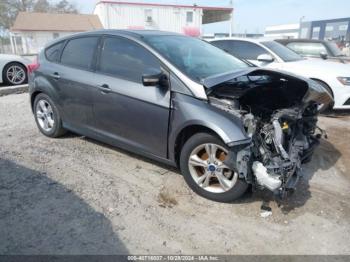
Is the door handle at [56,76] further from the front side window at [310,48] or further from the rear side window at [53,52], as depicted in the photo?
the front side window at [310,48]

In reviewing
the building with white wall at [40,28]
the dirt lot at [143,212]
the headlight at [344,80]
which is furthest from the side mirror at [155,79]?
the building with white wall at [40,28]

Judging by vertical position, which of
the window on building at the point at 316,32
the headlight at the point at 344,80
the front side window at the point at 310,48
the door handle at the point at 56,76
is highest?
the window on building at the point at 316,32

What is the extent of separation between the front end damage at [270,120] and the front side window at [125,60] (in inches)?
34.6

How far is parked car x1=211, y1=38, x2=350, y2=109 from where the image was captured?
6.40 metres

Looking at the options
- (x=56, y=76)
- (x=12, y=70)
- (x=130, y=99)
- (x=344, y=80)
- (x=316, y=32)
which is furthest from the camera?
(x=316, y=32)

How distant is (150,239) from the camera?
2848 millimetres

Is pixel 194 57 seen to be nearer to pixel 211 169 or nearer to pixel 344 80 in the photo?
pixel 211 169

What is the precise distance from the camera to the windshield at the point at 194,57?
365 centimetres

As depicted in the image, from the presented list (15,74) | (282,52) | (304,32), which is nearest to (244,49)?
(282,52)

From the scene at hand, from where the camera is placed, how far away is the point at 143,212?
3236 mm

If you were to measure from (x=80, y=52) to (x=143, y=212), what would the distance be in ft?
8.29

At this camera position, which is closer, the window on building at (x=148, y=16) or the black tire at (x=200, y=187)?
the black tire at (x=200, y=187)

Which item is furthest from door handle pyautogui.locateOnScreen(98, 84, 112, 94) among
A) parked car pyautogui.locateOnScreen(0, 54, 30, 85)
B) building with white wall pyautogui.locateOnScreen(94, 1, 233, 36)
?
building with white wall pyautogui.locateOnScreen(94, 1, 233, 36)

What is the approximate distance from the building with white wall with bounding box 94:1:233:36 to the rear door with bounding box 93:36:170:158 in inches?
1094
